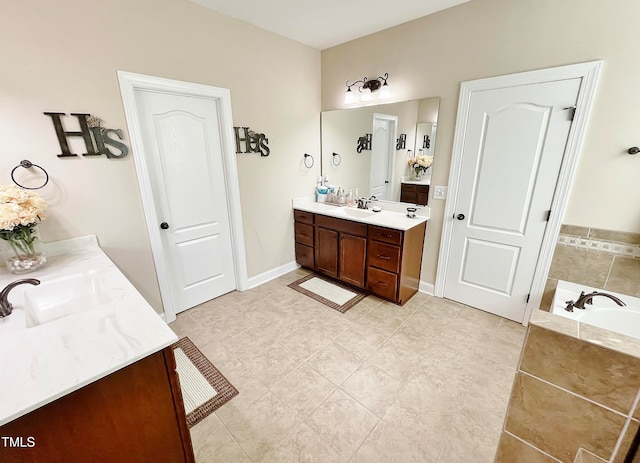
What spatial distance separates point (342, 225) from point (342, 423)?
181 centimetres

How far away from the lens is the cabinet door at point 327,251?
10.2ft

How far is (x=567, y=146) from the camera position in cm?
200

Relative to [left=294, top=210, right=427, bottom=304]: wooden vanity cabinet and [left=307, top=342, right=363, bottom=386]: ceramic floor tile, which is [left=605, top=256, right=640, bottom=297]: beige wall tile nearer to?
[left=294, top=210, right=427, bottom=304]: wooden vanity cabinet

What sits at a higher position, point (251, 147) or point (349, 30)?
point (349, 30)

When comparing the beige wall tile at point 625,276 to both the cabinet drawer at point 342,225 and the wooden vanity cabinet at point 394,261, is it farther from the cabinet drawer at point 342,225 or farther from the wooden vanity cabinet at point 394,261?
the cabinet drawer at point 342,225

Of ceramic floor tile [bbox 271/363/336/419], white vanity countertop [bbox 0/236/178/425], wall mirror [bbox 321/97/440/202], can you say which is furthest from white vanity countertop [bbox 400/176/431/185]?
white vanity countertop [bbox 0/236/178/425]

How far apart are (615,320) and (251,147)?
319 centimetres

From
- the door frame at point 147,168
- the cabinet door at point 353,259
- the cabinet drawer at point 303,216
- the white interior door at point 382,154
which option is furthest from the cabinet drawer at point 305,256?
the white interior door at point 382,154

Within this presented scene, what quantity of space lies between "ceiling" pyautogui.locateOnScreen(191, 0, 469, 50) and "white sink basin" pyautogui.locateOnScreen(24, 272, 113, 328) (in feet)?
7.52

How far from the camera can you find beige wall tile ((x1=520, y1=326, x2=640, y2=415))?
688 mm

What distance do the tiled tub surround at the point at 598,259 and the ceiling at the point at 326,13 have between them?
212cm

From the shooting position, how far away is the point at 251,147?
2.81m

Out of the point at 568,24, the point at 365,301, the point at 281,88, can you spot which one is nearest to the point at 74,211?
the point at 281,88

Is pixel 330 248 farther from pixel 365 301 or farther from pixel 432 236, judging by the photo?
pixel 432 236
